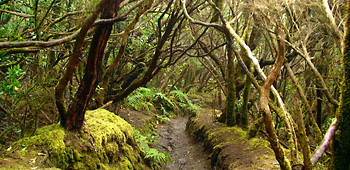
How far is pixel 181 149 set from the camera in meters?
9.10

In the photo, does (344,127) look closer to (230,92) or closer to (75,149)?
(75,149)

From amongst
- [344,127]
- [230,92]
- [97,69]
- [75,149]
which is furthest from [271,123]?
[230,92]

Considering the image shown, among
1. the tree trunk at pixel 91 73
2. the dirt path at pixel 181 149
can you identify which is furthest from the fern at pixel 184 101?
the tree trunk at pixel 91 73

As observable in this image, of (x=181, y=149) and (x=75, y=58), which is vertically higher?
(x=75, y=58)

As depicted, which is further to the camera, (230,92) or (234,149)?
(230,92)

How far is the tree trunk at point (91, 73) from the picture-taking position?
3623 millimetres

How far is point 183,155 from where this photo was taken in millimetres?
8422

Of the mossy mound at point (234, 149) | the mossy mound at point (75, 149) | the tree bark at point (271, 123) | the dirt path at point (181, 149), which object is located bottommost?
the dirt path at point (181, 149)

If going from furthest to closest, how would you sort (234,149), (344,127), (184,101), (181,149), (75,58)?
1. (184,101)
2. (181,149)
3. (234,149)
4. (75,58)
5. (344,127)

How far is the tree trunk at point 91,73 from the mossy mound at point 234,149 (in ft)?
11.6

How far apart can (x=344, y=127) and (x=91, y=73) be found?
330 centimetres

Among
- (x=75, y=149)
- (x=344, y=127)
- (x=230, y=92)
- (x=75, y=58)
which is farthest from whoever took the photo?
(x=230, y=92)

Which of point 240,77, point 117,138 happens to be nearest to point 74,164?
point 117,138

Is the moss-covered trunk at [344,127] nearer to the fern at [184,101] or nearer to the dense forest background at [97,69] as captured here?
the dense forest background at [97,69]
